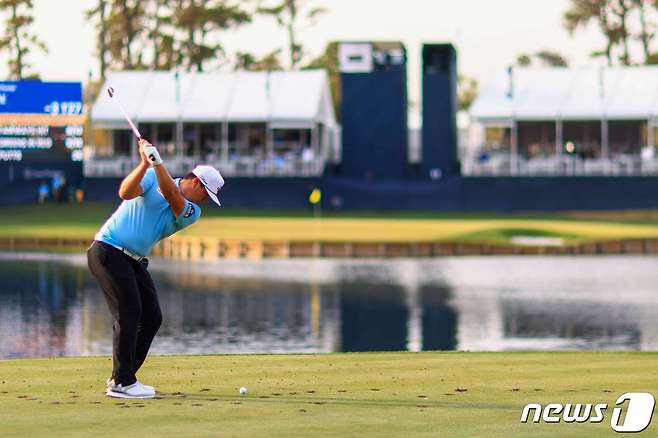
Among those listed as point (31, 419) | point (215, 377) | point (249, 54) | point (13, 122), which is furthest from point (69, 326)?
point (249, 54)

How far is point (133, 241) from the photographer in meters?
11.7

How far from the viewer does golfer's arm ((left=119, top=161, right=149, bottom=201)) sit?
11219 millimetres

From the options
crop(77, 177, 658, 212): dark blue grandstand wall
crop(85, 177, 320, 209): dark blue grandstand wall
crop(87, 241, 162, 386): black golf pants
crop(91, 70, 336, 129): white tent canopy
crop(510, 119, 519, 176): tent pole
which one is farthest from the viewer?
crop(91, 70, 336, 129): white tent canopy

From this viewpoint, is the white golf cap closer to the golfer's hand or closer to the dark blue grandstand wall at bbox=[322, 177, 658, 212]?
the golfer's hand

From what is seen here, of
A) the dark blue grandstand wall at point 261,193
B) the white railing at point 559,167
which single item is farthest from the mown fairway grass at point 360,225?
the white railing at point 559,167

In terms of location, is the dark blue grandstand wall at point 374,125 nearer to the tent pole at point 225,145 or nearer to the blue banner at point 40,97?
the tent pole at point 225,145

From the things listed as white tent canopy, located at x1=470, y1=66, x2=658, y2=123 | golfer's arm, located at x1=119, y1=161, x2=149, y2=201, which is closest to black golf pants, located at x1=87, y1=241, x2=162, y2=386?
golfer's arm, located at x1=119, y1=161, x2=149, y2=201

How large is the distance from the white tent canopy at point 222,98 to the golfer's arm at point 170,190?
59791 millimetres

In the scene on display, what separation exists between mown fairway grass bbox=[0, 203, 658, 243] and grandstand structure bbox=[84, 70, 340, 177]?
7.65m

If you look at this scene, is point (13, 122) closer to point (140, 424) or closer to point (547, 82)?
point (547, 82)

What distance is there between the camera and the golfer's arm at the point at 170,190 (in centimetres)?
1123

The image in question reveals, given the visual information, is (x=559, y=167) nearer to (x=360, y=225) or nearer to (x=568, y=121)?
(x=568, y=121)

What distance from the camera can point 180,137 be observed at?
241 ft

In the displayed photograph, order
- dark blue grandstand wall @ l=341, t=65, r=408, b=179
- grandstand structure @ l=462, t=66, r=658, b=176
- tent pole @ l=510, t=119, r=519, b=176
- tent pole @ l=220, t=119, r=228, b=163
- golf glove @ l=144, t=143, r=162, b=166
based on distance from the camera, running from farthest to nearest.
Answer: tent pole @ l=220, t=119, r=228, b=163
dark blue grandstand wall @ l=341, t=65, r=408, b=179
grandstand structure @ l=462, t=66, r=658, b=176
tent pole @ l=510, t=119, r=519, b=176
golf glove @ l=144, t=143, r=162, b=166
